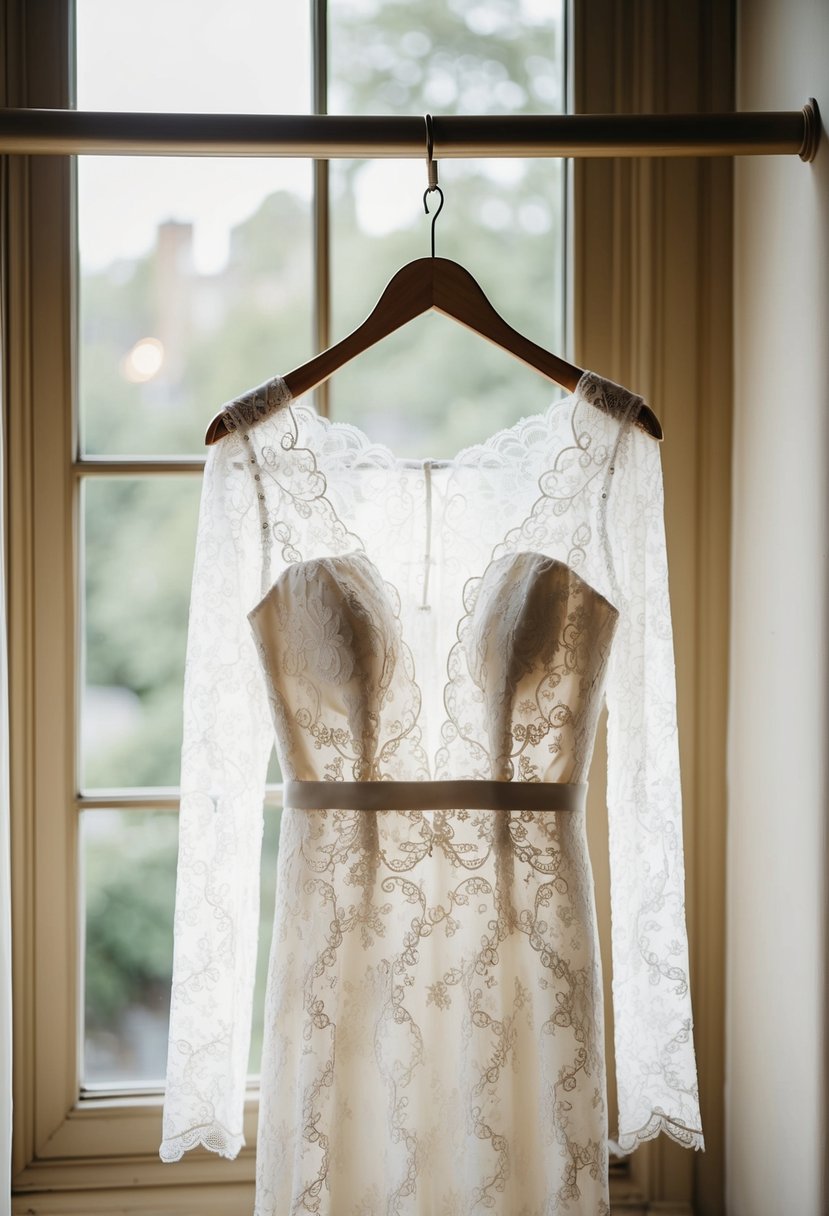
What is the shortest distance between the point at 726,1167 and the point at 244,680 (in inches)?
40.3

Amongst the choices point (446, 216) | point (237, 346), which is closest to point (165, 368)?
point (237, 346)

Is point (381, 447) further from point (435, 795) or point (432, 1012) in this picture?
point (432, 1012)

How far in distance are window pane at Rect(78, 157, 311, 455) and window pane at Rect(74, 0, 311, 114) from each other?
0.10 meters

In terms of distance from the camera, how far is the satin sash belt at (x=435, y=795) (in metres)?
0.97

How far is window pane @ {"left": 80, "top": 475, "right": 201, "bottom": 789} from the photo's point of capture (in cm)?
138

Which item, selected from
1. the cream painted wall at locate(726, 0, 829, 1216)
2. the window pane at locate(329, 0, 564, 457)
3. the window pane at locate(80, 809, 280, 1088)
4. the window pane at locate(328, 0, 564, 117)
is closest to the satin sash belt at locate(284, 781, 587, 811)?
the cream painted wall at locate(726, 0, 829, 1216)

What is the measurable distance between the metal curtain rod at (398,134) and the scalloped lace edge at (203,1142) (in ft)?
3.54

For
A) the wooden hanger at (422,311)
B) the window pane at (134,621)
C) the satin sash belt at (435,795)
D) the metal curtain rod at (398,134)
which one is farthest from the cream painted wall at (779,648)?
the window pane at (134,621)

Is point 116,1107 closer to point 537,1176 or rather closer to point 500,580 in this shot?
point 537,1176

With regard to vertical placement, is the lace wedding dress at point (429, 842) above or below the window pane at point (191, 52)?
below

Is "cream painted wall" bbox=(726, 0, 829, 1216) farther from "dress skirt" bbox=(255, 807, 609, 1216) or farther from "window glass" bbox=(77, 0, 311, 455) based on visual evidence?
"window glass" bbox=(77, 0, 311, 455)

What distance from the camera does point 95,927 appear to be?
1.38m

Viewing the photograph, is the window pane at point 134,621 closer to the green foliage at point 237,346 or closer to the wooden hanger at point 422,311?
the green foliage at point 237,346

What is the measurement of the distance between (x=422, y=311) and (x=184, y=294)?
0.51 metres
